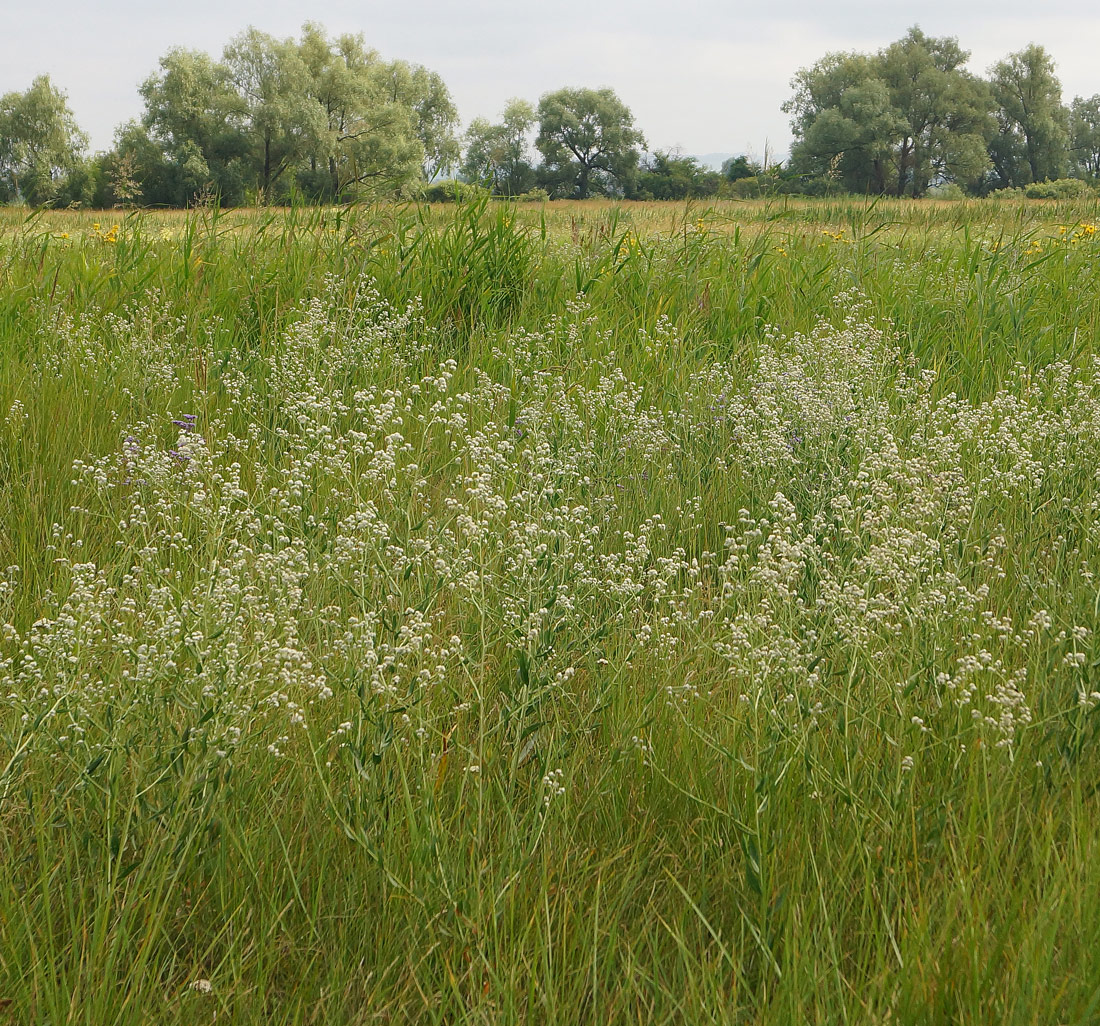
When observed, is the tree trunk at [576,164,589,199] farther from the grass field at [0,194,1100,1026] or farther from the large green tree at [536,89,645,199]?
the grass field at [0,194,1100,1026]

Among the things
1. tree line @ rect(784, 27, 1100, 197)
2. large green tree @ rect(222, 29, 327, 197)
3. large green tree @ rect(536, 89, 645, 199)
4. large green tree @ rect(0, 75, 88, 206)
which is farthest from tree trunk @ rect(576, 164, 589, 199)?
large green tree @ rect(0, 75, 88, 206)

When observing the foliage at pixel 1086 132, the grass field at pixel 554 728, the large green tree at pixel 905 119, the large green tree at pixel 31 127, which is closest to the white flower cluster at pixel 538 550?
the grass field at pixel 554 728

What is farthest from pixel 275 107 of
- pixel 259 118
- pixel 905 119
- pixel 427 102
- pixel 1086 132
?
pixel 1086 132

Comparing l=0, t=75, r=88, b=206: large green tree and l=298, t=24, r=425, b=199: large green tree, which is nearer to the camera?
l=298, t=24, r=425, b=199: large green tree

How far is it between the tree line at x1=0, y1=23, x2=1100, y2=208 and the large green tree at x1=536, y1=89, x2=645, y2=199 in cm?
15

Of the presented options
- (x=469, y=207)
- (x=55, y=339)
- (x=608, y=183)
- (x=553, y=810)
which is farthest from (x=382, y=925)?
(x=608, y=183)

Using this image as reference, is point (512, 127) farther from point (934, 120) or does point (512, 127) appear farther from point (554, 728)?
point (554, 728)

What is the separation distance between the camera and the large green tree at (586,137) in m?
92.8

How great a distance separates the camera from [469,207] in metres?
5.57

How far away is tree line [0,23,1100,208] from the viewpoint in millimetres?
60562

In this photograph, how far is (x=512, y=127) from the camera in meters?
96.6

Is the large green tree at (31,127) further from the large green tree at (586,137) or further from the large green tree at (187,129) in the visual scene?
the large green tree at (586,137)

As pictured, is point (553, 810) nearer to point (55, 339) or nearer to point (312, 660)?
point (312, 660)

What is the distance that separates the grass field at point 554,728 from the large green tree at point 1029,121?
87045mm
